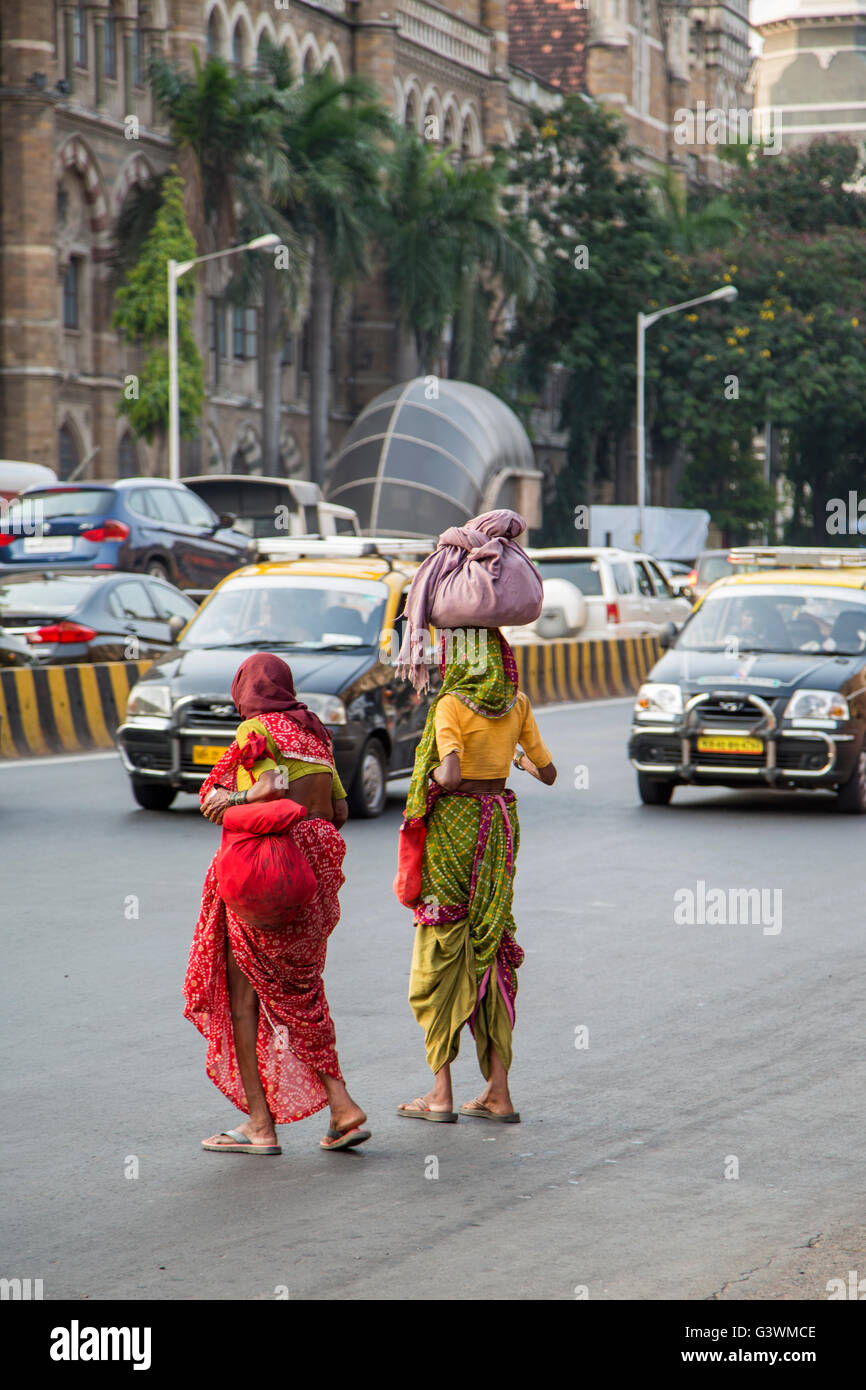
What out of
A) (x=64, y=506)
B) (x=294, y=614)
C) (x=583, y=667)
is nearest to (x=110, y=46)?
(x=64, y=506)

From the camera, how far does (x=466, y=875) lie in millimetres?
6484

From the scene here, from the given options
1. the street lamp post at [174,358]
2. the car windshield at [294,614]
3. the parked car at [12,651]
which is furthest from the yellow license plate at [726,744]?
the street lamp post at [174,358]

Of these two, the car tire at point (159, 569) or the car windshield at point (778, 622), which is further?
the car tire at point (159, 569)

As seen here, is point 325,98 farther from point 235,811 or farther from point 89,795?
point 235,811

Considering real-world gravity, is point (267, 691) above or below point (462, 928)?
above

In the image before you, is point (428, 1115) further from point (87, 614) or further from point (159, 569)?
point (159, 569)

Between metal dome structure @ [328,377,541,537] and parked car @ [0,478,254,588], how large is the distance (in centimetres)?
2305

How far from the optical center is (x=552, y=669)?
85.8 feet

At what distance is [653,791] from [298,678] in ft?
9.78

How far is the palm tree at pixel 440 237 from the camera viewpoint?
1970 inches

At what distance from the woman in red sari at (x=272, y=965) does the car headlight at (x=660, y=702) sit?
8.78m

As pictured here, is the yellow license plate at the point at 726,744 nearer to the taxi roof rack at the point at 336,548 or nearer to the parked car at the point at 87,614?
the taxi roof rack at the point at 336,548

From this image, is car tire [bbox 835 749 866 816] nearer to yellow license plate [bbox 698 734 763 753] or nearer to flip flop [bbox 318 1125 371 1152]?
yellow license plate [bbox 698 734 763 753]

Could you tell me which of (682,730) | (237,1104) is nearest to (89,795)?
(682,730)
